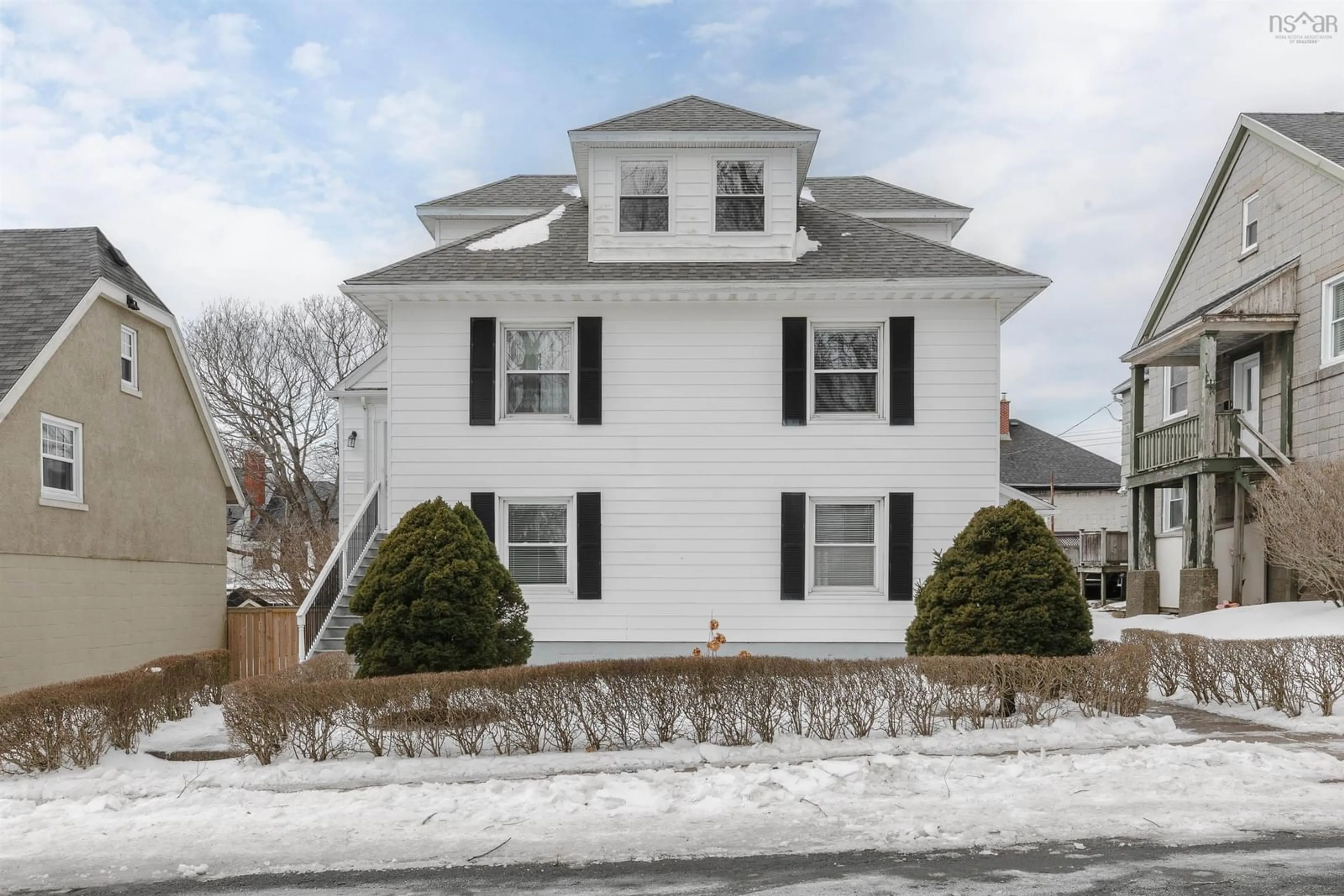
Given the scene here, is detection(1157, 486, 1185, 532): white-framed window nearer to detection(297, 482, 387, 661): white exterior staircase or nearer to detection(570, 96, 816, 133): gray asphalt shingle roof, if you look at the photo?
detection(570, 96, 816, 133): gray asphalt shingle roof

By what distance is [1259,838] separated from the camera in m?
6.37

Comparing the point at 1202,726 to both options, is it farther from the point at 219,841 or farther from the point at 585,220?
the point at 585,220

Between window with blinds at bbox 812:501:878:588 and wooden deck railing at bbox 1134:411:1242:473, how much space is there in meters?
7.47

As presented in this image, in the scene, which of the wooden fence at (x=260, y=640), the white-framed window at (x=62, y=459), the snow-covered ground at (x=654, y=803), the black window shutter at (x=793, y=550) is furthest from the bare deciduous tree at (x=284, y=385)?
the snow-covered ground at (x=654, y=803)

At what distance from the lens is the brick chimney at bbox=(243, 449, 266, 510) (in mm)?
33406

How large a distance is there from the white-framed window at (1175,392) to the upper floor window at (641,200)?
44.0 ft

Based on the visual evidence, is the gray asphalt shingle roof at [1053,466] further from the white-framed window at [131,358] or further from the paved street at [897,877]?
the paved street at [897,877]

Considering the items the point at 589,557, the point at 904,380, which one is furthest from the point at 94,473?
the point at 904,380

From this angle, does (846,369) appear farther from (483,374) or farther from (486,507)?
(486,507)

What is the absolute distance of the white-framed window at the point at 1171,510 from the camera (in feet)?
79.8

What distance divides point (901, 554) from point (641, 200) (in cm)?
604

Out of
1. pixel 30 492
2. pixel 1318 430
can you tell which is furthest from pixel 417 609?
pixel 1318 430

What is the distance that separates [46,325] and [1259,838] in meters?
14.4

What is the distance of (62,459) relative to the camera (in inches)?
558
